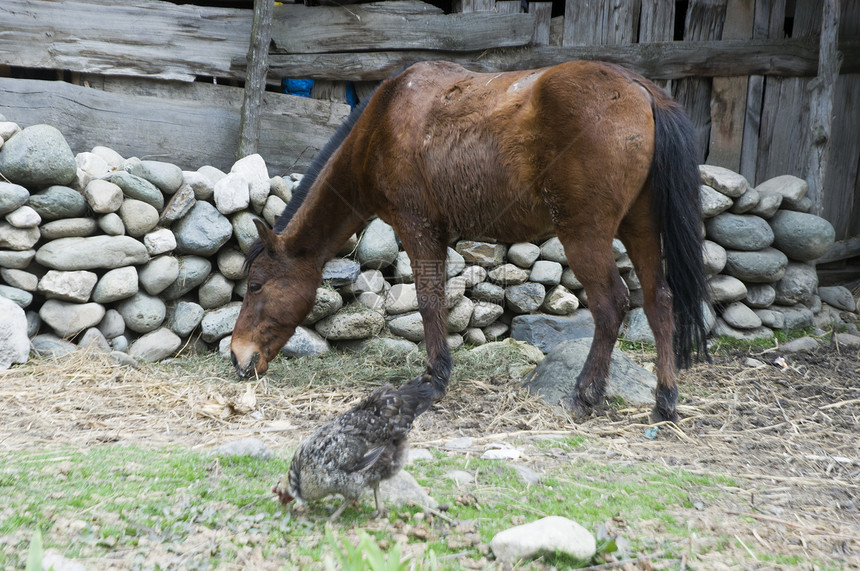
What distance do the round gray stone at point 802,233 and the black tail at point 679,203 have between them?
290 centimetres

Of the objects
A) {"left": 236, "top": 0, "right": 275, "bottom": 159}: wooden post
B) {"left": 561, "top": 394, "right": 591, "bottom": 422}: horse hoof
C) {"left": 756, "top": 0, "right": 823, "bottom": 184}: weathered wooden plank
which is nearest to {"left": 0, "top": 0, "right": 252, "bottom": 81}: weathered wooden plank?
{"left": 236, "top": 0, "right": 275, "bottom": 159}: wooden post

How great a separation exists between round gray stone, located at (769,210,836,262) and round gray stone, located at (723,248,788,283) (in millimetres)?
144

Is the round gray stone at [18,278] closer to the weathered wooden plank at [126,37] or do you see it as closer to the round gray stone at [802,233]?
the weathered wooden plank at [126,37]

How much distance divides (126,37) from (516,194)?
4.15 meters

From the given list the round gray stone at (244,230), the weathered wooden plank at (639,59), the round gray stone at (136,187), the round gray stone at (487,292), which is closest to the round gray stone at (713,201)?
the weathered wooden plank at (639,59)

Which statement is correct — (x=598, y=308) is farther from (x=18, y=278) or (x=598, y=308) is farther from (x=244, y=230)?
(x=18, y=278)

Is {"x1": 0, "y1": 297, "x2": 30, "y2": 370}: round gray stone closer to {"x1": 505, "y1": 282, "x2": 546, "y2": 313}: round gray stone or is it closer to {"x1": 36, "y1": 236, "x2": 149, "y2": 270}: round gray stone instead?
{"x1": 36, "y1": 236, "x2": 149, "y2": 270}: round gray stone

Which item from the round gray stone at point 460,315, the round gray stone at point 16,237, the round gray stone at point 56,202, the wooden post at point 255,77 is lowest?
the round gray stone at point 460,315

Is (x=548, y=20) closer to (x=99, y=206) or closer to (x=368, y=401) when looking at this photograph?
(x=99, y=206)

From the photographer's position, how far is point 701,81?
21.0 feet

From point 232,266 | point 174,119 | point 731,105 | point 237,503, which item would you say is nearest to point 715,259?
point 731,105

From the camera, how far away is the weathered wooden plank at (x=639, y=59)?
6180 mm

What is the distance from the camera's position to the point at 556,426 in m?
3.80

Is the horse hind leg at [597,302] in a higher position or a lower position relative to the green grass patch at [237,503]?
higher
